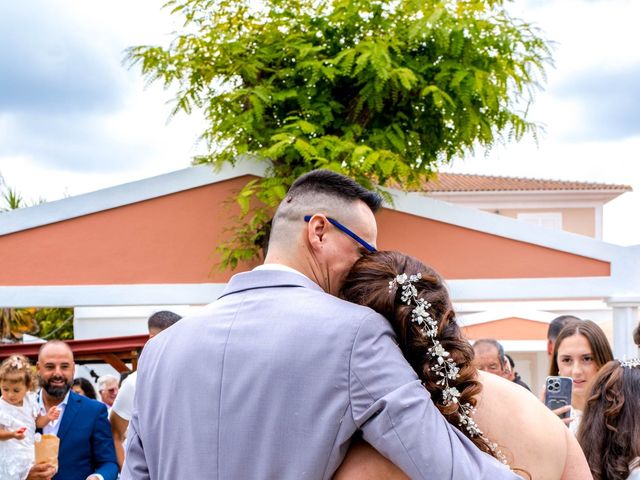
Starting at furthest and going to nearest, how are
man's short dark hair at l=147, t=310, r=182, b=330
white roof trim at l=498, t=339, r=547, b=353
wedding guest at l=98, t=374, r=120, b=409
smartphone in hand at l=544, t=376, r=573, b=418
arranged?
white roof trim at l=498, t=339, r=547, b=353 → wedding guest at l=98, t=374, r=120, b=409 → man's short dark hair at l=147, t=310, r=182, b=330 → smartphone in hand at l=544, t=376, r=573, b=418

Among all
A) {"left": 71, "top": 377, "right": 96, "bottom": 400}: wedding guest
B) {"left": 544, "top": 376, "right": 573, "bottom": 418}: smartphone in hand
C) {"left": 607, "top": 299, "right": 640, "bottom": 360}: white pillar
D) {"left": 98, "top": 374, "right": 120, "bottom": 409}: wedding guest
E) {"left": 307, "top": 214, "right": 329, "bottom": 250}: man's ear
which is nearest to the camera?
{"left": 307, "top": 214, "right": 329, "bottom": 250}: man's ear

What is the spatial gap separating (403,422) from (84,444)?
467 cm

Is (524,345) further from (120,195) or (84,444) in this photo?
(84,444)

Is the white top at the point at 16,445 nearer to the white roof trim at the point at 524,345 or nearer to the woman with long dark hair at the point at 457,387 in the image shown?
the woman with long dark hair at the point at 457,387

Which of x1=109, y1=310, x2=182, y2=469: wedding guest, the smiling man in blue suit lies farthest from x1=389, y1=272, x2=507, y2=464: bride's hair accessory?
x1=109, y1=310, x2=182, y2=469: wedding guest

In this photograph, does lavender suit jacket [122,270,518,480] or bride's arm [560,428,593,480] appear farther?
bride's arm [560,428,593,480]

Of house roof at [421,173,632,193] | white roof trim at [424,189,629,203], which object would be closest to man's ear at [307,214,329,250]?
house roof at [421,173,632,193]

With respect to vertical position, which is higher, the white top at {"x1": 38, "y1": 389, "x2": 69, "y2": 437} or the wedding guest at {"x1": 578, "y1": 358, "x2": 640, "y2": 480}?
the wedding guest at {"x1": 578, "y1": 358, "x2": 640, "y2": 480}

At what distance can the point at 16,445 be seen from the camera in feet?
21.6

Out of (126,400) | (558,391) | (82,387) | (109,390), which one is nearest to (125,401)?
(126,400)

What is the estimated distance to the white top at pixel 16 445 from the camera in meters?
6.51

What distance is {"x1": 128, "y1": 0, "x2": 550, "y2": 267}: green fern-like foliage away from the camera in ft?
38.5

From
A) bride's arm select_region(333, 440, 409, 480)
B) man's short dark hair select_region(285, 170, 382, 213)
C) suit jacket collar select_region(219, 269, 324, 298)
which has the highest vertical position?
man's short dark hair select_region(285, 170, 382, 213)

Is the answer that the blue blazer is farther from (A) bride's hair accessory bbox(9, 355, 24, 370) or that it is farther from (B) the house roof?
(B) the house roof
